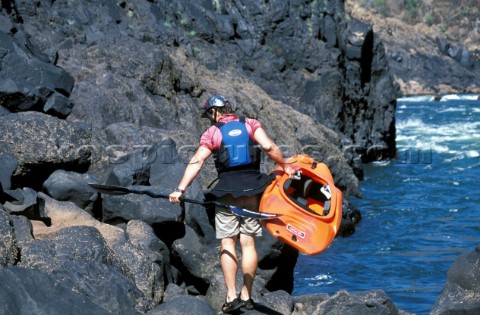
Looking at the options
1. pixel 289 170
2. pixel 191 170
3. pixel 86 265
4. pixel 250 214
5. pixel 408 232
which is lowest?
pixel 408 232

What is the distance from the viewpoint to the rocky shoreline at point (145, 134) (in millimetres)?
7699

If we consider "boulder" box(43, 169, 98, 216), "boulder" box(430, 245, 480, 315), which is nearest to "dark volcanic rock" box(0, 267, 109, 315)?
"boulder" box(43, 169, 98, 216)

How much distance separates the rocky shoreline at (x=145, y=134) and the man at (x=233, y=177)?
1.33ft

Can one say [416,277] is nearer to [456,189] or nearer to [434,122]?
[456,189]

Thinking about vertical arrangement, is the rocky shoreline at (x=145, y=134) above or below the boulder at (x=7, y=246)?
below

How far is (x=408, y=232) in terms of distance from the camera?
16938 mm

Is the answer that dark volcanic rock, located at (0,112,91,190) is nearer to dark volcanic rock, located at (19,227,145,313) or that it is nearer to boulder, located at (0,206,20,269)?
dark volcanic rock, located at (19,227,145,313)

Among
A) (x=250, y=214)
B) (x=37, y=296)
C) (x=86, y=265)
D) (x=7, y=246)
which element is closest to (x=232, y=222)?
(x=250, y=214)

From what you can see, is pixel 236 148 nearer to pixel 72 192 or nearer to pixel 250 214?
pixel 250 214

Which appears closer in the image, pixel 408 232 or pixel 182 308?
pixel 182 308

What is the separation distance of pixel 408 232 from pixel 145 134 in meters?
6.45

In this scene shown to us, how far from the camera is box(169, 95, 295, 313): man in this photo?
7.26m

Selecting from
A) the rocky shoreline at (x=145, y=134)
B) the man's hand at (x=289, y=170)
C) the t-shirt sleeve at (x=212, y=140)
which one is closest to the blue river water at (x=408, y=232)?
the rocky shoreline at (x=145, y=134)

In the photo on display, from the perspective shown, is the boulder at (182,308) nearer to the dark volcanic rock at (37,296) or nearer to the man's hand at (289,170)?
the dark volcanic rock at (37,296)
